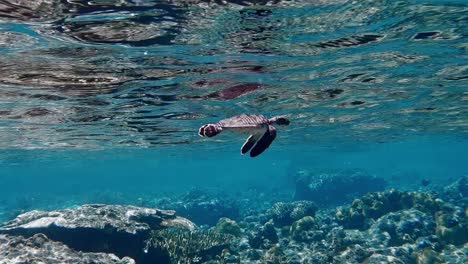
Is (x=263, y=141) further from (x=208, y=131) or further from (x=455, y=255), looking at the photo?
(x=455, y=255)

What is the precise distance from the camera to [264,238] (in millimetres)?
18344

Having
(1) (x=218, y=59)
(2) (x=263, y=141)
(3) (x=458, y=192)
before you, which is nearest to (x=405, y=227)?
(1) (x=218, y=59)

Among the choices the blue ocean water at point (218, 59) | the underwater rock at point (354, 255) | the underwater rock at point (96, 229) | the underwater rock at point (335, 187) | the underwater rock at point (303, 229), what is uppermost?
the blue ocean water at point (218, 59)

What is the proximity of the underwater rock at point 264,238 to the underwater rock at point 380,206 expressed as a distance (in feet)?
14.8

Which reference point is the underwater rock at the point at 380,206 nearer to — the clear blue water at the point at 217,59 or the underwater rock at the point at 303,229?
the underwater rock at the point at 303,229

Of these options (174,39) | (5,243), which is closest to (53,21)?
(174,39)

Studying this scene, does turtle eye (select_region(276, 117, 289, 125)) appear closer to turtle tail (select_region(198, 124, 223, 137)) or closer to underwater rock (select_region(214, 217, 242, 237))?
turtle tail (select_region(198, 124, 223, 137))

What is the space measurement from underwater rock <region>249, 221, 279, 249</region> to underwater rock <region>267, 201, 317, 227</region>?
10.5 ft

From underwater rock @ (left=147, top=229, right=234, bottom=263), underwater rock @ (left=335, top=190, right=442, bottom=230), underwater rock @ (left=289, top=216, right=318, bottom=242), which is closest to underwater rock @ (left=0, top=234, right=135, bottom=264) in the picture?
underwater rock @ (left=147, top=229, right=234, bottom=263)

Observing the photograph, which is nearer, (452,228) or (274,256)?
(274,256)

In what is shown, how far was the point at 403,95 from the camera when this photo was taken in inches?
773

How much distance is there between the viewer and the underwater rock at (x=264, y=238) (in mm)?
18000

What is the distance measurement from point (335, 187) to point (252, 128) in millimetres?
33819

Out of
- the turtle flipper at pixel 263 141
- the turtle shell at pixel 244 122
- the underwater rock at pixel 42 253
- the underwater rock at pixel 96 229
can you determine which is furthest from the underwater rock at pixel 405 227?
the turtle shell at pixel 244 122
